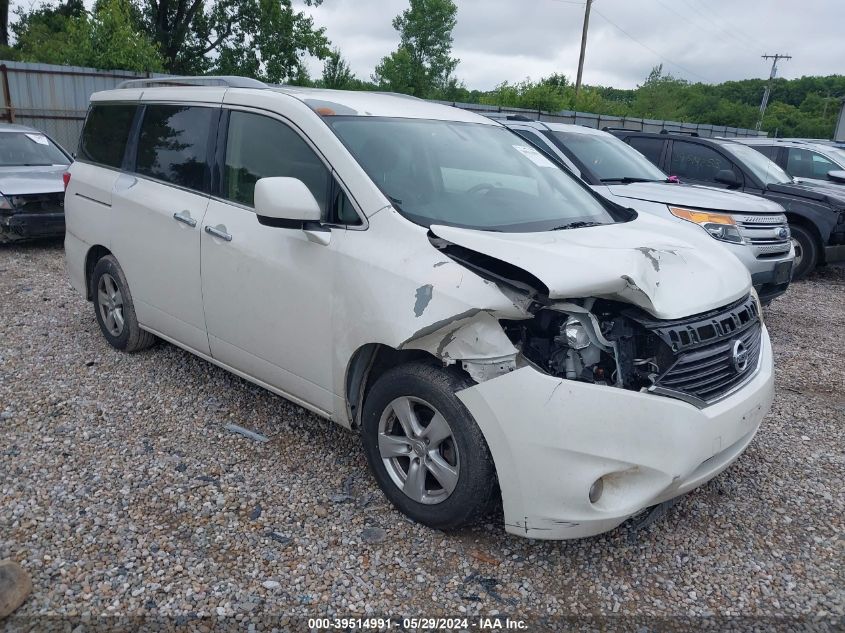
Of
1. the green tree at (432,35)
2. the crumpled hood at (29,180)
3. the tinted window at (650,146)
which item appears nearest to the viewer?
the crumpled hood at (29,180)

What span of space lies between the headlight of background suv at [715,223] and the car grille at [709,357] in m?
3.42

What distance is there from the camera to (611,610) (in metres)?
2.61

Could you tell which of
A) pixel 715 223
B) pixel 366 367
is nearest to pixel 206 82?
pixel 366 367

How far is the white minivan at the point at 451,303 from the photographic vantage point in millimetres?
2570

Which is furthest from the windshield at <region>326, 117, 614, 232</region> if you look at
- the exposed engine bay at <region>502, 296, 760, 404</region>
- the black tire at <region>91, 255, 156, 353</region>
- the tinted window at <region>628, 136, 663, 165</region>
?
the tinted window at <region>628, 136, 663, 165</region>

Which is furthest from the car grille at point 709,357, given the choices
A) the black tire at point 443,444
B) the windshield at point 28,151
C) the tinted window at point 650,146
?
the windshield at point 28,151

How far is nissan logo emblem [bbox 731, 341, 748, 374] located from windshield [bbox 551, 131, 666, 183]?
4397mm

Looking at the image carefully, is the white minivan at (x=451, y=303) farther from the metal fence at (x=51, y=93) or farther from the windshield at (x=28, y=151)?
the metal fence at (x=51, y=93)

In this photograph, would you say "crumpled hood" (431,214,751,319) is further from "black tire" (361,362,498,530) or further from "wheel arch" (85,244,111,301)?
"wheel arch" (85,244,111,301)

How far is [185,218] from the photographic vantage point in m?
3.91

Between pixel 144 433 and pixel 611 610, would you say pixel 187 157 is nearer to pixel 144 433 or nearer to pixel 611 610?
pixel 144 433

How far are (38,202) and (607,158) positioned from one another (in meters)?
6.96

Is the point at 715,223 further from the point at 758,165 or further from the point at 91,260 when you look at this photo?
the point at 91,260

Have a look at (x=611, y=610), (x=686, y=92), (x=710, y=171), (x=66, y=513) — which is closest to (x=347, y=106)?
(x=66, y=513)
